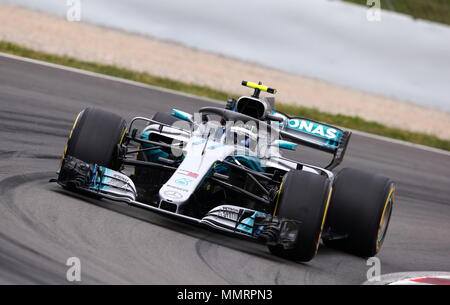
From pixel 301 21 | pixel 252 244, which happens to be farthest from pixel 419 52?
pixel 252 244

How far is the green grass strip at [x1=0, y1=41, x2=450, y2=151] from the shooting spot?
15.1 meters

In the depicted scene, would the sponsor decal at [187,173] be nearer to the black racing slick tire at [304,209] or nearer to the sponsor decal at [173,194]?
the sponsor decal at [173,194]

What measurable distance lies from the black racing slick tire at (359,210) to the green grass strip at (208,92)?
7.26m

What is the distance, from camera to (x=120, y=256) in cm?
599

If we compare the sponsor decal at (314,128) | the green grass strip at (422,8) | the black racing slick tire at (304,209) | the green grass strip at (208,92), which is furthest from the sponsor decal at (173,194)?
the green grass strip at (422,8)

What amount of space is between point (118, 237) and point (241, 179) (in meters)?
1.61

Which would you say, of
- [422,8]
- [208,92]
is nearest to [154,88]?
[208,92]

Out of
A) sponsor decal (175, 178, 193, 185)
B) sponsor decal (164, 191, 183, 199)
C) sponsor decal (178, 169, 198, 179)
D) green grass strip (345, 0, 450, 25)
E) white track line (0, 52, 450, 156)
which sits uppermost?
green grass strip (345, 0, 450, 25)

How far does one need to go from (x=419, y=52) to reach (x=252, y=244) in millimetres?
11370

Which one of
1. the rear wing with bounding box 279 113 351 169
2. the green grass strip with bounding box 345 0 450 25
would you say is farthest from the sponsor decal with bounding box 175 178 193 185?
the green grass strip with bounding box 345 0 450 25

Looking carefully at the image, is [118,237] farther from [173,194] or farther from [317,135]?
[317,135]

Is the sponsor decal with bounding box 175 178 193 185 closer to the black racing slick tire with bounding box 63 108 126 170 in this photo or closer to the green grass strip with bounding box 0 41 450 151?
the black racing slick tire with bounding box 63 108 126 170

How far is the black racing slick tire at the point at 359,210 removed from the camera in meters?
7.61
